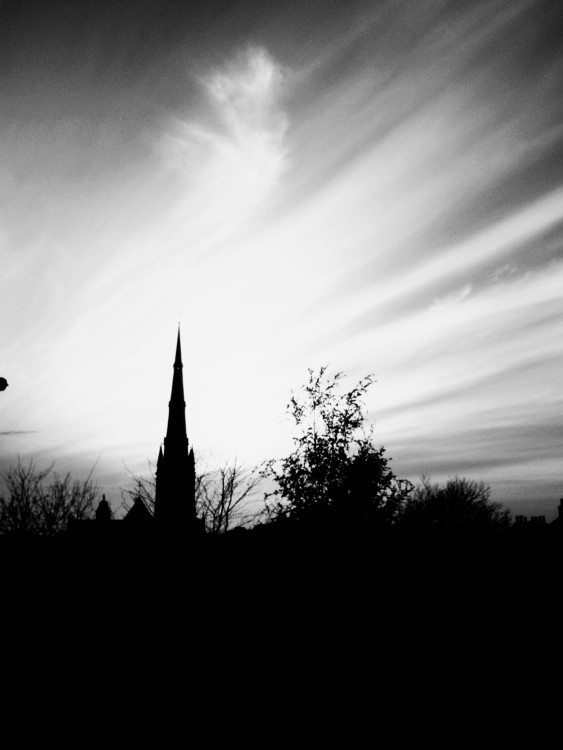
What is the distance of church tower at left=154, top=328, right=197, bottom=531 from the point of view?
4516 centimetres

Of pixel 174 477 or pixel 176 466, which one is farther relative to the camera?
pixel 176 466

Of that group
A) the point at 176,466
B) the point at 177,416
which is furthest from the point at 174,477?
the point at 177,416

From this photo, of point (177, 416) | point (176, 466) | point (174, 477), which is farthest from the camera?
point (177, 416)

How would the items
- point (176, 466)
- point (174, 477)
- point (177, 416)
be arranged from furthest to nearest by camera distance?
point (177, 416) < point (176, 466) < point (174, 477)

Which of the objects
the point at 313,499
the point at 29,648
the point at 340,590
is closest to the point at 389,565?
the point at 340,590

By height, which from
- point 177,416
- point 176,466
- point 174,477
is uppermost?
point 177,416

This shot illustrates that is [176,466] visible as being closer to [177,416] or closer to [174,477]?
[174,477]

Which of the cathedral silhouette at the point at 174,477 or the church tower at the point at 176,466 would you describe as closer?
the cathedral silhouette at the point at 174,477

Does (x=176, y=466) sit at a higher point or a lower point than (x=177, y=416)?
lower

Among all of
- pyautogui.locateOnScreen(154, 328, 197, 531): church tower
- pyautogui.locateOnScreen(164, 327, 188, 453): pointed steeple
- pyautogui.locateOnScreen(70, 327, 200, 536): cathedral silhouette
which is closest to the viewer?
pyautogui.locateOnScreen(70, 327, 200, 536): cathedral silhouette

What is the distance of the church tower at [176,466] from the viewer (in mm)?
45156

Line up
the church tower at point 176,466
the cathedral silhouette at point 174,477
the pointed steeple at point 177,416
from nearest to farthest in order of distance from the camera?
the cathedral silhouette at point 174,477, the church tower at point 176,466, the pointed steeple at point 177,416

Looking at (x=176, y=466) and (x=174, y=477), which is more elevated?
(x=176, y=466)

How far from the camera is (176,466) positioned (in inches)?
2110
